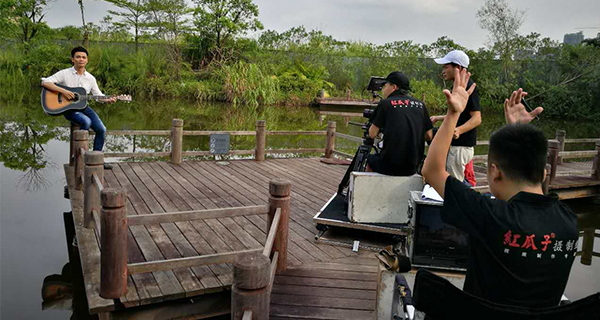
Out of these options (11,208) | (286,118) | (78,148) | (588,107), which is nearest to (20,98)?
(286,118)

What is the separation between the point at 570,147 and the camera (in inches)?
609

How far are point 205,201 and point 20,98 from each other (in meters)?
16.0

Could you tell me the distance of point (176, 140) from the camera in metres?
7.28

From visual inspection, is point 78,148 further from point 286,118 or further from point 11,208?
point 286,118

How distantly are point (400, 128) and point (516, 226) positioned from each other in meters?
2.76

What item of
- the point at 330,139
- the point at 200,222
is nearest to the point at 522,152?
the point at 200,222

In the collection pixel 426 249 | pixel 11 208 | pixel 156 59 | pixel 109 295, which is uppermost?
pixel 156 59

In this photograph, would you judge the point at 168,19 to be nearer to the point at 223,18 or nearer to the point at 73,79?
the point at 223,18

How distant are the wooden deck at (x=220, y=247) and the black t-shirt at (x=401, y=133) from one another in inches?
33.4

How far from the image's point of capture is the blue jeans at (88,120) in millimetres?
5816

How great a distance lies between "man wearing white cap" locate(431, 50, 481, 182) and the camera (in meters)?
3.79

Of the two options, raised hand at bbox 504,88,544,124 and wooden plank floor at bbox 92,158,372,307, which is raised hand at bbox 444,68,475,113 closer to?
raised hand at bbox 504,88,544,124

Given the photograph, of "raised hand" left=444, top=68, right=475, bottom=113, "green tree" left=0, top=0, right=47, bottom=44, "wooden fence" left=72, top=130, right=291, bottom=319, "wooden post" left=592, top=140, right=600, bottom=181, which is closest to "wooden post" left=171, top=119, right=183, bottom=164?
"wooden fence" left=72, top=130, right=291, bottom=319

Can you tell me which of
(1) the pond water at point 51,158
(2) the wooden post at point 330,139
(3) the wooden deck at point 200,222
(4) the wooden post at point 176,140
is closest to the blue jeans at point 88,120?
(3) the wooden deck at point 200,222
